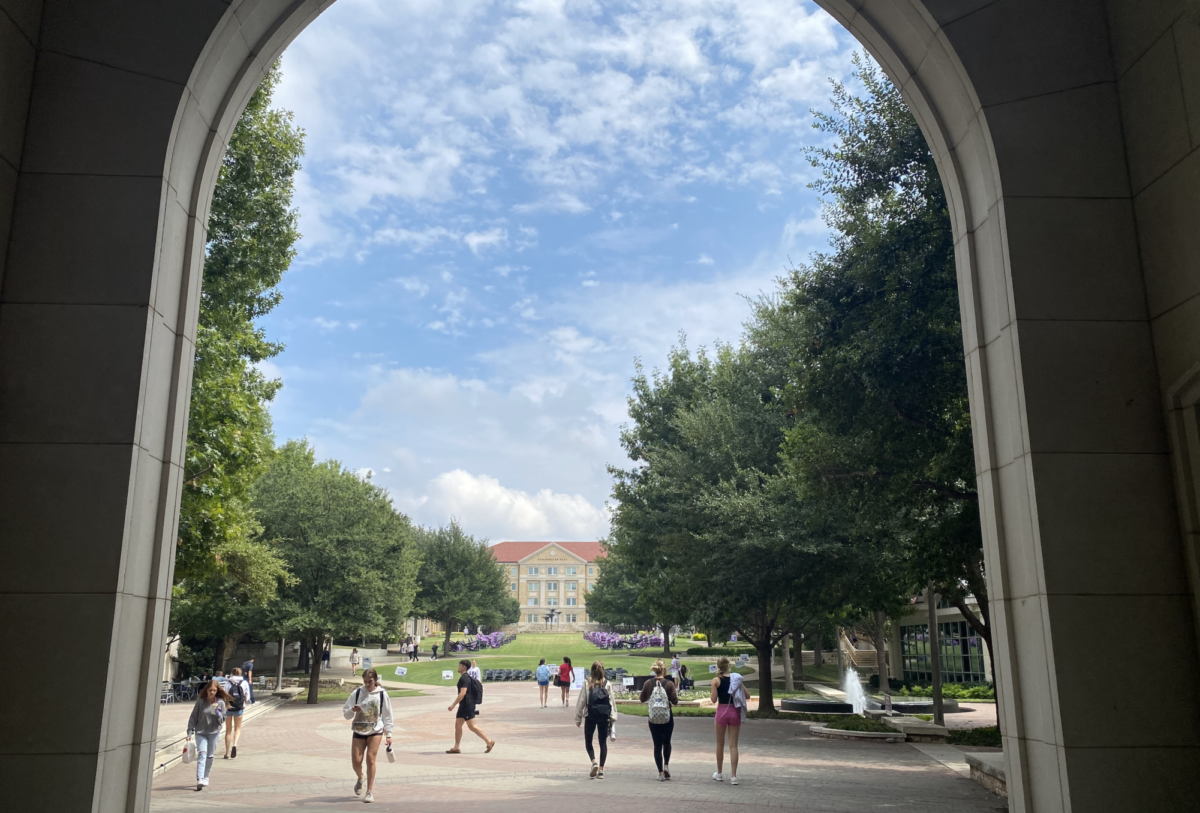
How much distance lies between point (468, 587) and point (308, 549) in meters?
42.2

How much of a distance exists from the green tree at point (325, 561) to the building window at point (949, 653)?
70.2 feet

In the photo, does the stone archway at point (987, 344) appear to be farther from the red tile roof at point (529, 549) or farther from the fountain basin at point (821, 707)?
the red tile roof at point (529, 549)

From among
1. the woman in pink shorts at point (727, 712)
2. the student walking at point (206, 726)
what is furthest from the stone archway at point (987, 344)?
the student walking at point (206, 726)

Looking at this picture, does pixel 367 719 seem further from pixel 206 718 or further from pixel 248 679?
pixel 248 679

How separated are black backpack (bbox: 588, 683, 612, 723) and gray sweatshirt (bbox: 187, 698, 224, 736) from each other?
5505mm

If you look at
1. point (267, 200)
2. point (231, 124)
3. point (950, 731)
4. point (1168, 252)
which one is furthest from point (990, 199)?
point (950, 731)

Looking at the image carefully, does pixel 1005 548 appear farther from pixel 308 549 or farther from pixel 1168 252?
pixel 308 549

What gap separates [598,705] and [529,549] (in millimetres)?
162672

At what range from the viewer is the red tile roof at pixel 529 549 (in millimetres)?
171000

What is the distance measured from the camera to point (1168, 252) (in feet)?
20.3

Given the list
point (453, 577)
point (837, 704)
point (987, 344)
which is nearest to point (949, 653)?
point (837, 704)

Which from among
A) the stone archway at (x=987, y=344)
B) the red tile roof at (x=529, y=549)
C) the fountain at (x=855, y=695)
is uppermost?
the red tile roof at (x=529, y=549)

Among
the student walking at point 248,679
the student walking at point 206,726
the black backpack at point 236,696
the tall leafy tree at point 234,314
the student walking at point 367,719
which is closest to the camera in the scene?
the student walking at point 367,719

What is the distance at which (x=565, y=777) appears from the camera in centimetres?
1382
